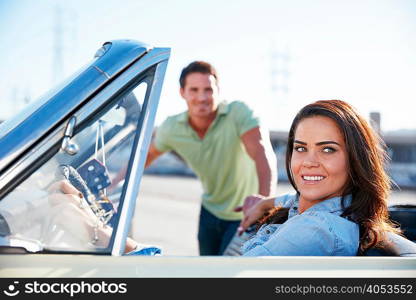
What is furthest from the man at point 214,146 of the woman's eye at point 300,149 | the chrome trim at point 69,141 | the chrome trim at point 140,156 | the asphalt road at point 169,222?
the chrome trim at point 69,141

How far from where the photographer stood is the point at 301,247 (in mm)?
1483

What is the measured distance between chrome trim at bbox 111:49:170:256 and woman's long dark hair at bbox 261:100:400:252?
0.50 metres

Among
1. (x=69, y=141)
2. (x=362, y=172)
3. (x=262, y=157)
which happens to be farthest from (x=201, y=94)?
(x=69, y=141)

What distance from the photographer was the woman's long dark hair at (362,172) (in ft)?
5.27

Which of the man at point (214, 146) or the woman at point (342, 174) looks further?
the man at point (214, 146)

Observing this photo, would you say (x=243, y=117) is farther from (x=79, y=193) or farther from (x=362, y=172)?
(x=79, y=193)

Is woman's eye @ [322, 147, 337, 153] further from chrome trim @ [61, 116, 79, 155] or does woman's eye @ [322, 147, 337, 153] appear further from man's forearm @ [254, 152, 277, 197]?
man's forearm @ [254, 152, 277, 197]

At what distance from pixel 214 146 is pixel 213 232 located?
2.02ft

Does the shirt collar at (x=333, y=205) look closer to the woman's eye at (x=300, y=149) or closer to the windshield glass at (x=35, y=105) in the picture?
the woman's eye at (x=300, y=149)

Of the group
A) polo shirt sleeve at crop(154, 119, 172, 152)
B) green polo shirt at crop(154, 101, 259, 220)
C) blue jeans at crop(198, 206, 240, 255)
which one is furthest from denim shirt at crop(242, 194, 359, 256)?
polo shirt sleeve at crop(154, 119, 172, 152)

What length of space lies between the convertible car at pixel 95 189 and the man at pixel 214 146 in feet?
5.22

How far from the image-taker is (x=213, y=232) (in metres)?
3.60

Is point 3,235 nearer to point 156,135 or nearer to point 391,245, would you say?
point 391,245

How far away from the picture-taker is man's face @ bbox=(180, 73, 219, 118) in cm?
323
